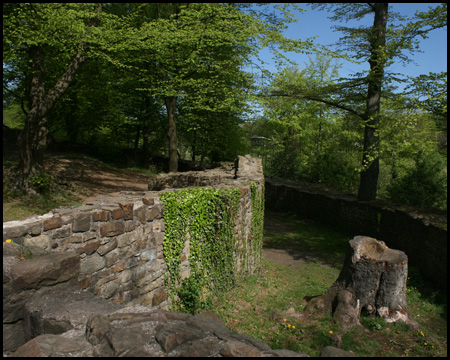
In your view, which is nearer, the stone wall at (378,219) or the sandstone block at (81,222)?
the sandstone block at (81,222)

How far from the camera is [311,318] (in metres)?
6.29

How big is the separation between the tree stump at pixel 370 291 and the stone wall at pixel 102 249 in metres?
2.81

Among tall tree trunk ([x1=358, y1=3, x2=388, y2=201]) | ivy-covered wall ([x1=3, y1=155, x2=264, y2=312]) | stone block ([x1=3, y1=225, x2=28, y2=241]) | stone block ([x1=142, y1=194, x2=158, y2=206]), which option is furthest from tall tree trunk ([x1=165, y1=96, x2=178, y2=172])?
stone block ([x1=3, y1=225, x2=28, y2=241])

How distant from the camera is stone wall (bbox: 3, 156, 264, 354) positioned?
9.96 feet

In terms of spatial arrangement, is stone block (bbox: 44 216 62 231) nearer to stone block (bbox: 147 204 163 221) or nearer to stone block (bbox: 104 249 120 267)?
stone block (bbox: 104 249 120 267)

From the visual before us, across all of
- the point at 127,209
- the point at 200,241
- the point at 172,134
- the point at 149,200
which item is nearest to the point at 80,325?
the point at 127,209

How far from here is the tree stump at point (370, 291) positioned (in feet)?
20.6

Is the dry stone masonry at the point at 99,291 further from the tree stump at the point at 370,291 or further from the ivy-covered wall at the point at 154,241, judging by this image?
the tree stump at the point at 370,291

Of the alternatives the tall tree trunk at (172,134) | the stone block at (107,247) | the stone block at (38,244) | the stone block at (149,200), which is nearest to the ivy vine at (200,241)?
the stone block at (149,200)

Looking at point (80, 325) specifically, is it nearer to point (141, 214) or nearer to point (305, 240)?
point (141, 214)

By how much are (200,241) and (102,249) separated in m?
2.18

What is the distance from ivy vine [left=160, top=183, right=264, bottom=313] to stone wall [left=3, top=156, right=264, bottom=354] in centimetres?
15

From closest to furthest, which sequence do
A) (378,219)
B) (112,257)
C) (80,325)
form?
(80,325) < (112,257) < (378,219)

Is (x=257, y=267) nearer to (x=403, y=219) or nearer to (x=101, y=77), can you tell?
(x=403, y=219)
